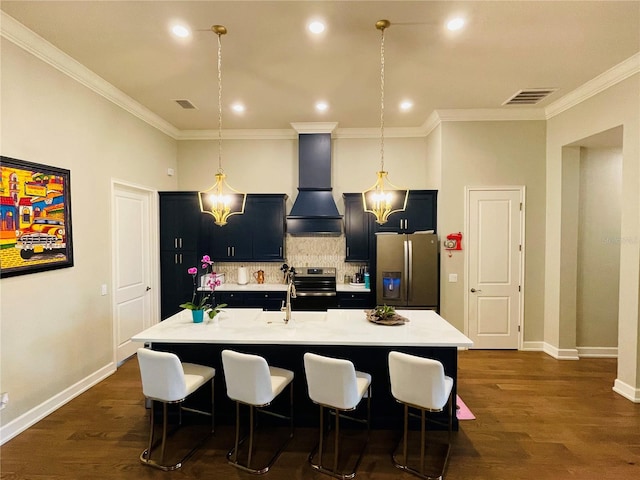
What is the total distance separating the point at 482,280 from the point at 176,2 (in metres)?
4.72

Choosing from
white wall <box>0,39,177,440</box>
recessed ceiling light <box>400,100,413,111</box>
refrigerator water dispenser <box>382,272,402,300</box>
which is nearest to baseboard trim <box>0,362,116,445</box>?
white wall <box>0,39,177,440</box>

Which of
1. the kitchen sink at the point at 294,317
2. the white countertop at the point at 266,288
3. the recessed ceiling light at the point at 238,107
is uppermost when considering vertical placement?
the recessed ceiling light at the point at 238,107

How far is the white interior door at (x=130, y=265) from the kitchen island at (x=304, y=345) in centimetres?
164

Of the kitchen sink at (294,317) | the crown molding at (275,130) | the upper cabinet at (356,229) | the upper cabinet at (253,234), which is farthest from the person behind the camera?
the upper cabinet at (253,234)

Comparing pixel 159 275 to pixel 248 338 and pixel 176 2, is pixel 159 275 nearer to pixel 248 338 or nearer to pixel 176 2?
pixel 248 338

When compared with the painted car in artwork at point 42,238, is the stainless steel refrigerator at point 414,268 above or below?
below

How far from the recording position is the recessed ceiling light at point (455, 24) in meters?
2.75

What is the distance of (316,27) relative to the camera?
283cm

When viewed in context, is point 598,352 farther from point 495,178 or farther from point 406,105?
point 406,105

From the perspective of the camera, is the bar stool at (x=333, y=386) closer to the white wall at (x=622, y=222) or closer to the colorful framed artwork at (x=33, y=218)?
the colorful framed artwork at (x=33, y=218)

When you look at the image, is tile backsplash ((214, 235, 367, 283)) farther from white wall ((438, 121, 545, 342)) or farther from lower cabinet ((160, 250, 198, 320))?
white wall ((438, 121, 545, 342))

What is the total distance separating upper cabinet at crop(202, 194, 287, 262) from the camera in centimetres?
546

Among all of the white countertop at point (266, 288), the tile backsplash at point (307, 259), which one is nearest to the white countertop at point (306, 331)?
the white countertop at point (266, 288)

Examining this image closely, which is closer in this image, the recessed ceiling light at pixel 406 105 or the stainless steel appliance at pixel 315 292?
the recessed ceiling light at pixel 406 105
